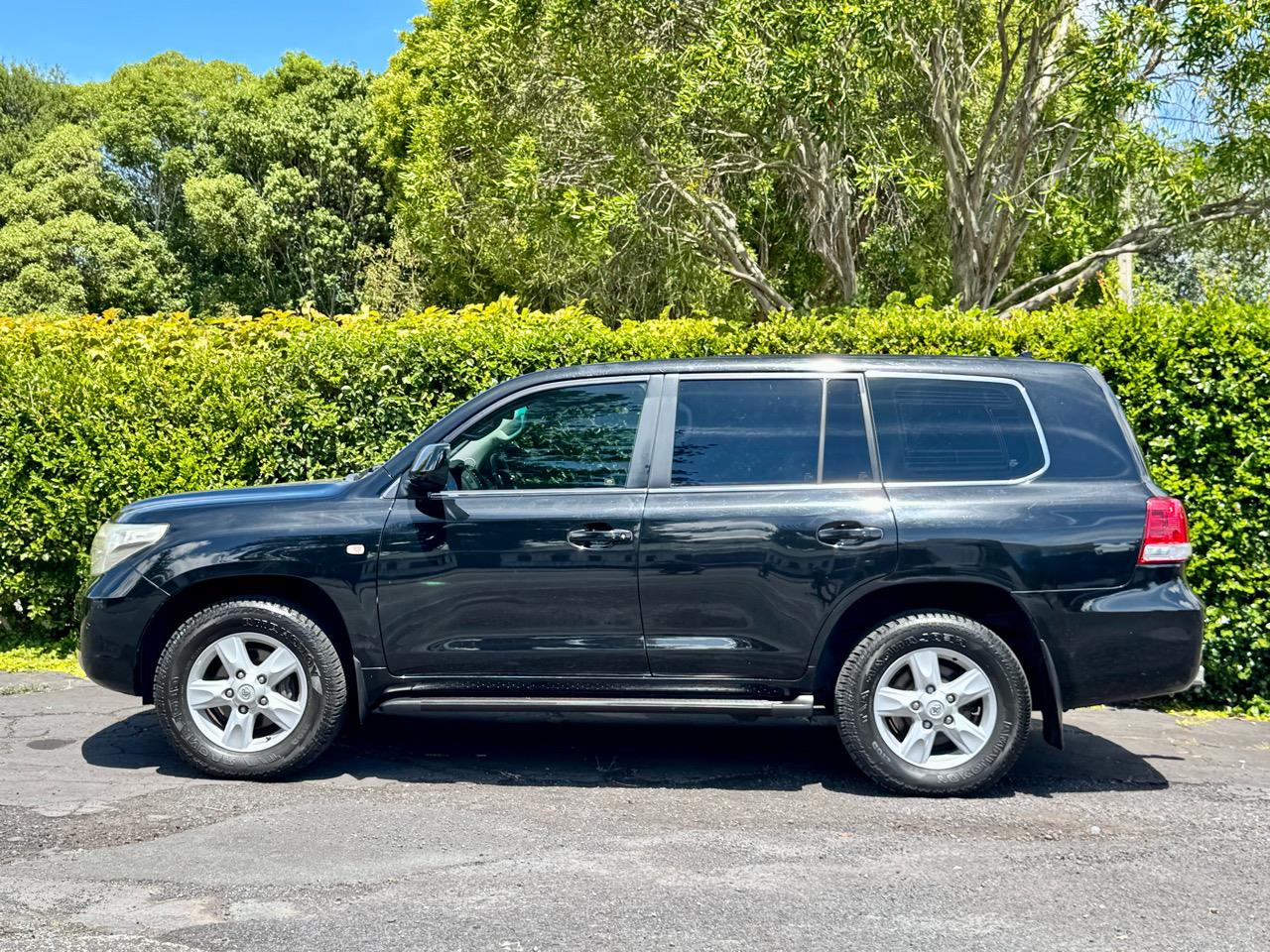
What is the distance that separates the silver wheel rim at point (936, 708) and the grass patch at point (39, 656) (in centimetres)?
549

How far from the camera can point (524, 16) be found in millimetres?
15555

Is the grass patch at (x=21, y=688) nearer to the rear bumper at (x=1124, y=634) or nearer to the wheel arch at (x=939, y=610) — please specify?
the wheel arch at (x=939, y=610)

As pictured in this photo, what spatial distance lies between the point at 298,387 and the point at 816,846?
4999mm

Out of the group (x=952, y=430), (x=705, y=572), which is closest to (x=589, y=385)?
(x=705, y=572)

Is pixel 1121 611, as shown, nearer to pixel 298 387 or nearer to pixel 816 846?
pixel 816 846

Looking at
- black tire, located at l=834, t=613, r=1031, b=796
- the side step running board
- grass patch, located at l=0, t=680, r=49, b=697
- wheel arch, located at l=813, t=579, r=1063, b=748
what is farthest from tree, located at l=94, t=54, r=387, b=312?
black tire, located at l=834, t=613, r=1031, b=796

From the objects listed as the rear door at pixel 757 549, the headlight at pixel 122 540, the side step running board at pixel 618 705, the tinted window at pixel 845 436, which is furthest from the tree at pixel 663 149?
the headlight at pixel 122 540

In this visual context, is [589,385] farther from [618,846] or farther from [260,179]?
[260,179]

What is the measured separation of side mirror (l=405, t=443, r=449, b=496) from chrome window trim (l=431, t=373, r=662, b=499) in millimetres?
52

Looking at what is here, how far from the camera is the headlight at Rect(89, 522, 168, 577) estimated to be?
19.0ft

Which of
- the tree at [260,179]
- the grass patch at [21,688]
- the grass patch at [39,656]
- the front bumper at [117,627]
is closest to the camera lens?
the front bumper at [117,627]

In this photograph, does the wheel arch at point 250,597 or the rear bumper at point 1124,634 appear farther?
the wheel arch at point 250,597

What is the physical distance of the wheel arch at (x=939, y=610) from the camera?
556 centimetres

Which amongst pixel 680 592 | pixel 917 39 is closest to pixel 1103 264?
pixel 917 39
